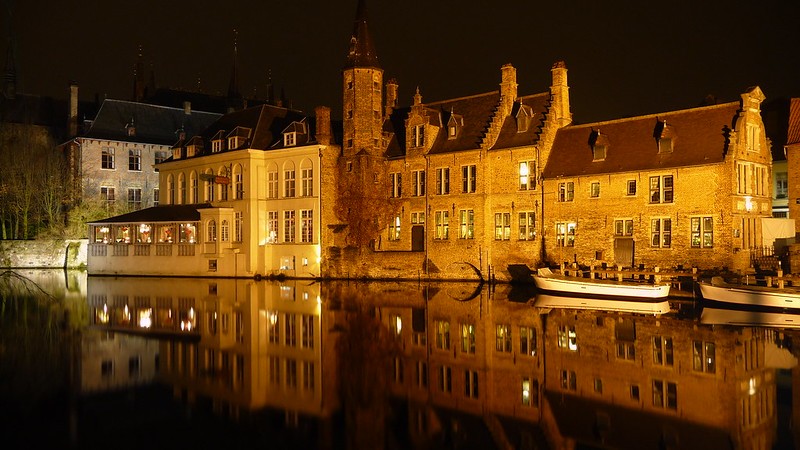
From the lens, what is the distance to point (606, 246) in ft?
127

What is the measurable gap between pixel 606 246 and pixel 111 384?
94.0 feet

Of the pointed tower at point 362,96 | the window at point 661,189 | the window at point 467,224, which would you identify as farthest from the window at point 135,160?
the window at point 661,189

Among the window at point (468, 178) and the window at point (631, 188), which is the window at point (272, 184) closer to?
the window at point (468, 178)

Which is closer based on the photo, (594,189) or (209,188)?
(594,189)

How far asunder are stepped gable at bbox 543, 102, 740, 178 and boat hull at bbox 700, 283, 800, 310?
830cm

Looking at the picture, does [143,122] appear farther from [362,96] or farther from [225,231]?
[362,96]

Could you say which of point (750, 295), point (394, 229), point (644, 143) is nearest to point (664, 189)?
point (644, 143)

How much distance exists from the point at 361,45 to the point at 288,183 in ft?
33.8

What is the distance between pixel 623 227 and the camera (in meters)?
38.3

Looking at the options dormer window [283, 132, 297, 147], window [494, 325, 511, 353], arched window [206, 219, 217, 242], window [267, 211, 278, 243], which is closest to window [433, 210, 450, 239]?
dormer window [283, 132, 297, 147]

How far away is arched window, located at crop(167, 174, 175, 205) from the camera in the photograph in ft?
188

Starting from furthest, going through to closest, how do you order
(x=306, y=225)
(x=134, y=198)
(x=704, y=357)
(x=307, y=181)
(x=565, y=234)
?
(x=134, y=198) < (x=307, y=181) < (x=306, y=225) < (x=565, y=234) < (x=704, y=357)

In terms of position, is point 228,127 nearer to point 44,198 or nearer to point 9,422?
point 44,198

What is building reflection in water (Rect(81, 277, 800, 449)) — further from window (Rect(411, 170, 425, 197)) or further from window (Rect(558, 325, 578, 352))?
window (Rect(411, 170, 425, 197))
